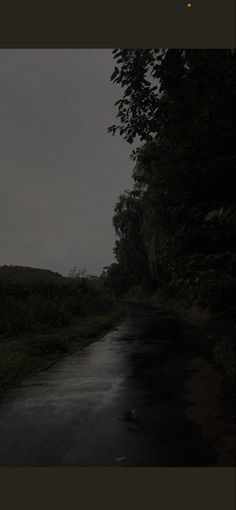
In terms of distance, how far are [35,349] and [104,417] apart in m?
6.37

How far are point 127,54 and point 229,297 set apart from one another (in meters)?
5.74

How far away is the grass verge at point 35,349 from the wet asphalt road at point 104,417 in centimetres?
44

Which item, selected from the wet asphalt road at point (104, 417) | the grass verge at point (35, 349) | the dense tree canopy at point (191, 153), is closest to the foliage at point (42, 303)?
the grass verge at point (35, 349)

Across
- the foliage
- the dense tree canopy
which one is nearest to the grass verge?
the foliage

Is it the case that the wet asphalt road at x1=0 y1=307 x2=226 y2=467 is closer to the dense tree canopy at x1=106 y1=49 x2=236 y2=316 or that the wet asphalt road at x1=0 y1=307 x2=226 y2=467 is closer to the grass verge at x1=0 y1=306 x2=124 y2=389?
the grass verge at x1=0 y1=306 x2=124 y2=389

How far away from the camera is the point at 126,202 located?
44.8 meters

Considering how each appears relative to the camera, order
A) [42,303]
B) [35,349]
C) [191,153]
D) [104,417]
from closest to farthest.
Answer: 1. [104,417]
2. [191,153]
3. [35,349]
4. [42,303]

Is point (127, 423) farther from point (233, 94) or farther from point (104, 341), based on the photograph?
point (104, 341)

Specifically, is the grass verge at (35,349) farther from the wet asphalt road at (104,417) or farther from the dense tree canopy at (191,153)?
the dense tree canopy at (191,153)

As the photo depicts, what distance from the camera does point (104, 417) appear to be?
25.8ft

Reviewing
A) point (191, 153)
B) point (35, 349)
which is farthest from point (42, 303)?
point (191, 153)

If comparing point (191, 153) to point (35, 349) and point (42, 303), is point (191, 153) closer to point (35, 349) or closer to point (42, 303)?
point (35, 349)

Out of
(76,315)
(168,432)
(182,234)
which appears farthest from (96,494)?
(76,315)

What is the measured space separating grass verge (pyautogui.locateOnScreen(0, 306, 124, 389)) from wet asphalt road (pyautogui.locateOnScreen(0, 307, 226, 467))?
0.44 meters
